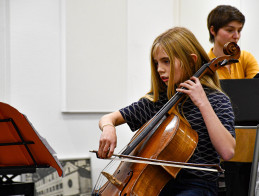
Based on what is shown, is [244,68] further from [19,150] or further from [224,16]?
[19,150]

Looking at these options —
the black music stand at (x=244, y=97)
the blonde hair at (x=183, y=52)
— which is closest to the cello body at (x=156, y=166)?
the blonde hair at (x=183, y=52)

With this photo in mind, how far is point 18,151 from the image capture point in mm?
1128

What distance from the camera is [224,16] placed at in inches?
79.3

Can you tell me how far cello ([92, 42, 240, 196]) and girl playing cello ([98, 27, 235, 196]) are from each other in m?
0.06

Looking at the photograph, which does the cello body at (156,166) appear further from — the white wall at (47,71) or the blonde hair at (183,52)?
the white wall at (47,71)

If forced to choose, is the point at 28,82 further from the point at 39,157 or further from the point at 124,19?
the point at 39,157

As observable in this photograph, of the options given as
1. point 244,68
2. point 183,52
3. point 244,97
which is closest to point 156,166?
point 183,52

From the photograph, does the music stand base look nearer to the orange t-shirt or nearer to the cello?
the cello

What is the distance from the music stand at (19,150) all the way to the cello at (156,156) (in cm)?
20

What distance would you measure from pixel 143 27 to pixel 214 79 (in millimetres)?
1744

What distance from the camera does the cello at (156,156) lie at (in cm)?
102

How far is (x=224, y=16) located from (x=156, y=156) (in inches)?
50.0

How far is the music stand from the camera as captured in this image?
1.03 meters

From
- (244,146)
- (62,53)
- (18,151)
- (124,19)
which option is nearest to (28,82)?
(62,53)
